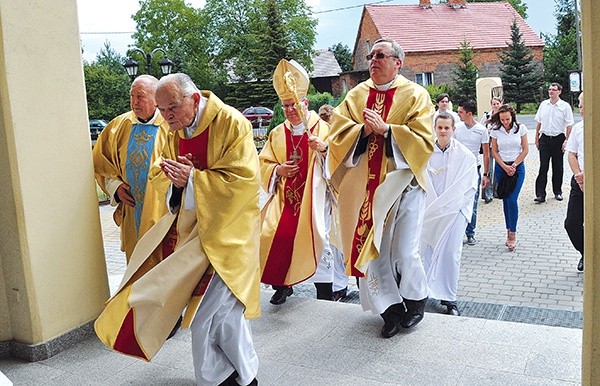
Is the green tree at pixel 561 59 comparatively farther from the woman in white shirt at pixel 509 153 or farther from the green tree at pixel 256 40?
the woman in white shirt at pixel 509 153

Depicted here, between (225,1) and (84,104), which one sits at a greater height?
(225,1)

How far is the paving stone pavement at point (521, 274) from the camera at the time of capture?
5492mm

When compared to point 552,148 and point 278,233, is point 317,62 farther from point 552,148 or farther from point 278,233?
point 278,233

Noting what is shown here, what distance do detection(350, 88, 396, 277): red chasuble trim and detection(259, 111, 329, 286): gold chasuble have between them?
2.18ft

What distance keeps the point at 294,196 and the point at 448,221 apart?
1.44 meters

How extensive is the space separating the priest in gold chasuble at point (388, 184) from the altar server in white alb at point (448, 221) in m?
1.09

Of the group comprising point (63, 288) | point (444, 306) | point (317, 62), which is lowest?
point (444, 306)

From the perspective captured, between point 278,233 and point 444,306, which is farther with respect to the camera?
point 444,306

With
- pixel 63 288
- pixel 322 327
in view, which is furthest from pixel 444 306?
pixel 63 288

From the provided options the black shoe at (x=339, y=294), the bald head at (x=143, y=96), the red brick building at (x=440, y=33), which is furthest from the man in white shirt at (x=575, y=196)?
the red brick building at (x=440, y=33)

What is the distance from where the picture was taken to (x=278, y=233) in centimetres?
531

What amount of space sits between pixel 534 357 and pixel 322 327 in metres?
1.52

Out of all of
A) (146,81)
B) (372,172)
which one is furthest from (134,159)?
(372,172)

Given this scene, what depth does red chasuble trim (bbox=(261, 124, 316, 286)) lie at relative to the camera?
206 inches
